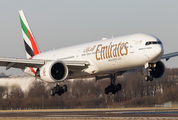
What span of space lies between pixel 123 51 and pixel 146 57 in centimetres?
246

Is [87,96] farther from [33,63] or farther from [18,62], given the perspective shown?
[18,62]

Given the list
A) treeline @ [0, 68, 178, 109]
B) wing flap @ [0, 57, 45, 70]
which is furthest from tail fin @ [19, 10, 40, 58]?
wing flap @ [0, 57, 45, 70]

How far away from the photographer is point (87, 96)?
56.6 m

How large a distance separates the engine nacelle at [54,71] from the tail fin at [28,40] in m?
11.8

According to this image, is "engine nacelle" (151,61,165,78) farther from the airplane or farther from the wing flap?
the wing flap

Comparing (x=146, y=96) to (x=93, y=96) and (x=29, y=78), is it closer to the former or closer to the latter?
(x=93, y=96)

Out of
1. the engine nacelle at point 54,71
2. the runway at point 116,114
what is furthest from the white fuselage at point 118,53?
the runway at point 116,114

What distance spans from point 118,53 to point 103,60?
210 centimetres

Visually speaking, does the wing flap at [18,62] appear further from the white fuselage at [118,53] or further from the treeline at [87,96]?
the treeline at [87,96]

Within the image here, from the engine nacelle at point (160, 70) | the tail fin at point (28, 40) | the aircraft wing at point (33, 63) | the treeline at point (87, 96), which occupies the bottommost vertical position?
the treeline at point (87, 96)

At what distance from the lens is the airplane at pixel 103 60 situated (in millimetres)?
30484

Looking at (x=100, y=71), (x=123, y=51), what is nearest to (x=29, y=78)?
(x=100, y=71)

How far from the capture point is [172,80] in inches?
2328

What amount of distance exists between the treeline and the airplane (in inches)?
599
